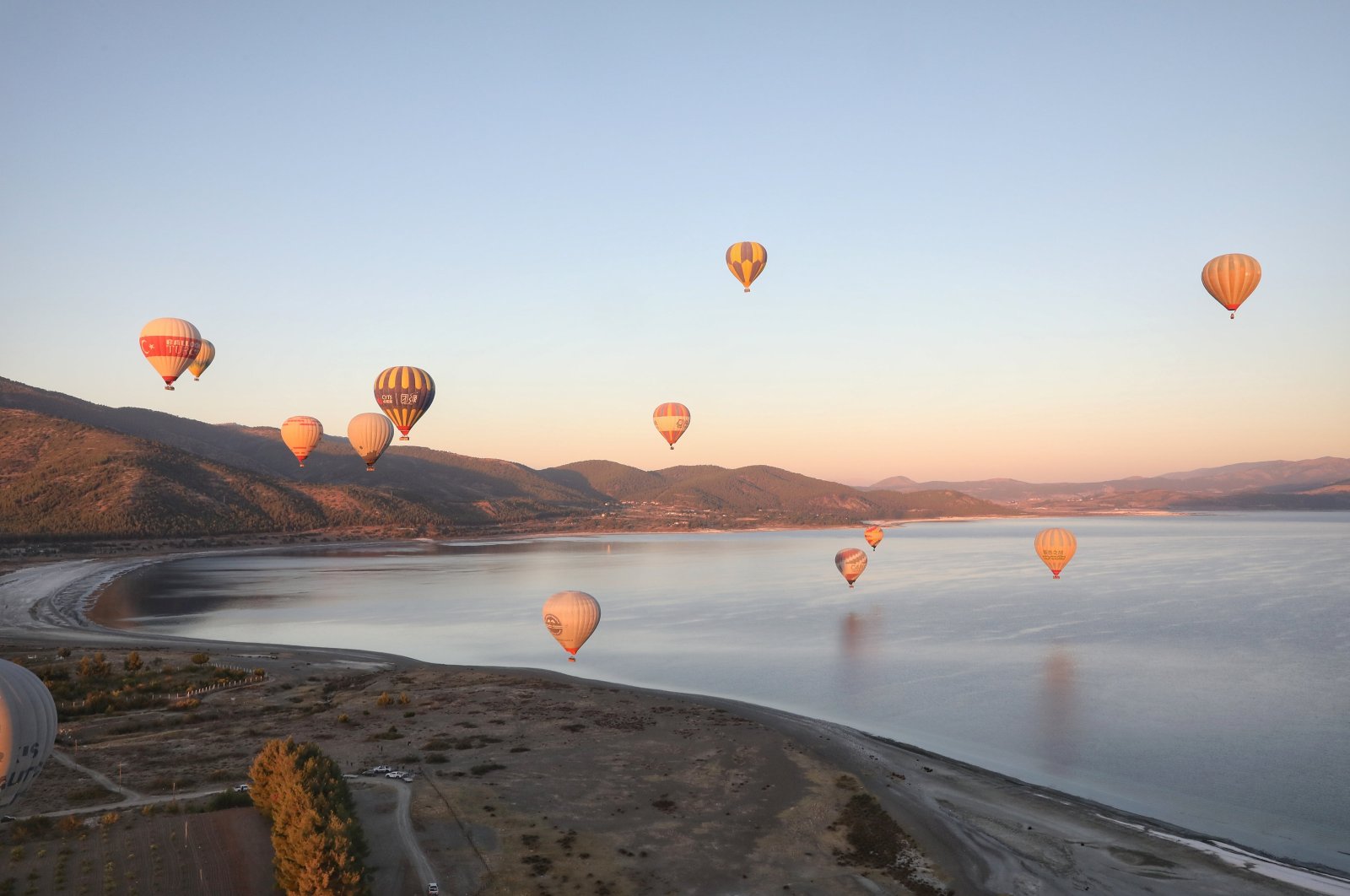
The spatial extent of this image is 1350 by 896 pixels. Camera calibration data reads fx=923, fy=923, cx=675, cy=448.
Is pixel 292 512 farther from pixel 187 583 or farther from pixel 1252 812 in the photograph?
pixel 1252 812

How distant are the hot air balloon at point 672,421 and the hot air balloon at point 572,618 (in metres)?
25.2

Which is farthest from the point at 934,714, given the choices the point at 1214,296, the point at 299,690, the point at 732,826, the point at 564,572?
the point at 564,572

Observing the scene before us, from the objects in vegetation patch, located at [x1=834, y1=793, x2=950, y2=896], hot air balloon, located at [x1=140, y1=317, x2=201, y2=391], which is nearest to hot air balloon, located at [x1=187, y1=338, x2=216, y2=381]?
hot air balloon, located at [x1=140, y1=317, x2=201, y2=391]

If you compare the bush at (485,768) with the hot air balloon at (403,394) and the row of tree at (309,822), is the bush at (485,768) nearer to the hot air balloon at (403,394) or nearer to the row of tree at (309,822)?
the row of tree at (309,822)

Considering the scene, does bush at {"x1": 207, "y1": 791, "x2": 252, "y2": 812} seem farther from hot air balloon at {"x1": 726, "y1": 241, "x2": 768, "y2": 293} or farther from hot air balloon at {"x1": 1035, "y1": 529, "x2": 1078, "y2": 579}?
hot air balloon at {"x1": 1035, "y1": 529, "x2": 1078, "y2": 579}

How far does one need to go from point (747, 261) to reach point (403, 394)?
20.6 metres

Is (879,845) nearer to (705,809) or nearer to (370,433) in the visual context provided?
(705,809)

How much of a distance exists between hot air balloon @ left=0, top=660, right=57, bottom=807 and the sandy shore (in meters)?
5.90

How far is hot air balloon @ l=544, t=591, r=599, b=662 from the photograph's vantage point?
3634 cm

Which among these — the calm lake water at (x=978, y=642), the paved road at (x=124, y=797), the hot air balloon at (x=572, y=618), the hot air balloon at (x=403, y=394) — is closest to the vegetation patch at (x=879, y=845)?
the calm lake water at (x=978, y=642)

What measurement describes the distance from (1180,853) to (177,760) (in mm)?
22770

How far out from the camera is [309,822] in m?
15.0

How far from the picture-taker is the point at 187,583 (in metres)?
78.8

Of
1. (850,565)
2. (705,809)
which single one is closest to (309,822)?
(705,809)
